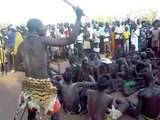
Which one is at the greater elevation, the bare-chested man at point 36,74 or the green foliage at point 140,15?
the green foliage at point 140,15

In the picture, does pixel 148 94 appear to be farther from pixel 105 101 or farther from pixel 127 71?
pixel 127 71

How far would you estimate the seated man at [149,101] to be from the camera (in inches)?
181

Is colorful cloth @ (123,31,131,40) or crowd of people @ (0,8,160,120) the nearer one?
crowd of people @ (0,8,160,120)

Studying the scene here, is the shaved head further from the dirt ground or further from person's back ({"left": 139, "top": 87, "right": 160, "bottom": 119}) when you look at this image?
the dirt ground

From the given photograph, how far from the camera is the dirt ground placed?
18.6 feet

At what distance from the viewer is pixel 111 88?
275 inches

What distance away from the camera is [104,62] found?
7371 millimetres

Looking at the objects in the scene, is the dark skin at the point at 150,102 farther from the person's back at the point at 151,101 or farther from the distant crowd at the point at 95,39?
the distant crowd at the point at 95,39

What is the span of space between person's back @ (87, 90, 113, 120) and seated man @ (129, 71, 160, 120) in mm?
Answer: 466

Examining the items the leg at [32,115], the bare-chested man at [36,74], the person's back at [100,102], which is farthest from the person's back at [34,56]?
the person's back at [100,102]

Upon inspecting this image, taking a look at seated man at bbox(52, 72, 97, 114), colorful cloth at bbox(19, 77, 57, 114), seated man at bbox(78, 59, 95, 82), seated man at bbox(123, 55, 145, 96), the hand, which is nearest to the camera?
the hand

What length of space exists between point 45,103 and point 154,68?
4502 mm

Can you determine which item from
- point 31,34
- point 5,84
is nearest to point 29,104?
point 31,34

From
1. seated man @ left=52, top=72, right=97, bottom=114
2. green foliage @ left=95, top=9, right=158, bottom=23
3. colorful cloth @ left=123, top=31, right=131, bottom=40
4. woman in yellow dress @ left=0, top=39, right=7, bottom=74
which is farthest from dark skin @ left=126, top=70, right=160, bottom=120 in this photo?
green foliage @ left=95, top=9, right=158, bottom=23
